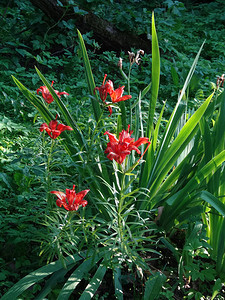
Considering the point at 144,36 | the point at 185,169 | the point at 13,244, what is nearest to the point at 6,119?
the point at 13,244

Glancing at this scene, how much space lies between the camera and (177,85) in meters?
3.83

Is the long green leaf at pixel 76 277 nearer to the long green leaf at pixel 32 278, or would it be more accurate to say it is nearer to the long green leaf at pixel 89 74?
the long green leaf at pixel 32 278

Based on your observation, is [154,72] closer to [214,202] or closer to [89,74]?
[89,74]

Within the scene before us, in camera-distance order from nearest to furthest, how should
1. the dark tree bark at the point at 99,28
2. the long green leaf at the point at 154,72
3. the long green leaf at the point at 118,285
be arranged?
1. the long green leaf at the point at 118,285
2. the long green leaf at the point at 154,72
3. the dark tree bark at the point at 99,28

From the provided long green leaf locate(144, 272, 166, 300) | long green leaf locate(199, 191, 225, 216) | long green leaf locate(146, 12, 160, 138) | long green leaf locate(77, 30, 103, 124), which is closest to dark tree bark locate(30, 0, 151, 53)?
long green leaf locate(77, 30, 103, 124)

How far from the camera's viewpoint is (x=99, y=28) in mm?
4410

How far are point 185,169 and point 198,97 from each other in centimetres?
159

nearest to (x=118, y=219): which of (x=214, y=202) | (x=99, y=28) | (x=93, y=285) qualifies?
(x=93, y=285)


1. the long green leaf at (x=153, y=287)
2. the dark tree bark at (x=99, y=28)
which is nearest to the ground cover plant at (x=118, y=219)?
the long green leaf at (x=153, y=287)

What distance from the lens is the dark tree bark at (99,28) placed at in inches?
159

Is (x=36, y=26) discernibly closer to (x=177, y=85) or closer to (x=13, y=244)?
(x=177, y=85)

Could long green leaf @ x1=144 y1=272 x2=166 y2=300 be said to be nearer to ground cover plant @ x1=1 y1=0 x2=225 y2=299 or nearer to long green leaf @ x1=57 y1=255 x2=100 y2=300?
ground cover plant @ x1=1 y1=0 x2=225 y2=299

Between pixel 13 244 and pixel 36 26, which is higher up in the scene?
pixel 36 26

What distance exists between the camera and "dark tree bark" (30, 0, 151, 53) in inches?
159
